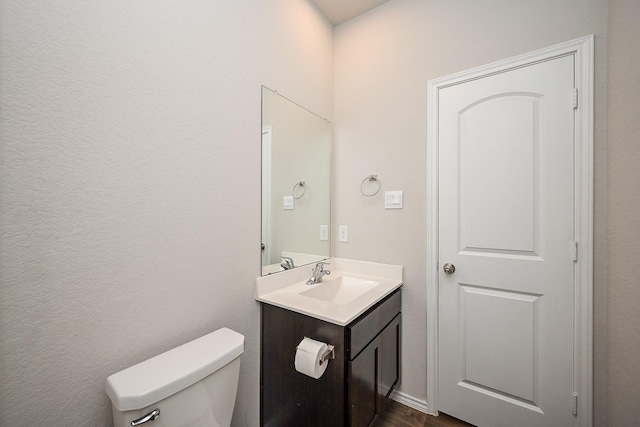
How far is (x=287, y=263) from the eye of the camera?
1.64 metres

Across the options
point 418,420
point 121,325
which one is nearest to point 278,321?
point 121,325

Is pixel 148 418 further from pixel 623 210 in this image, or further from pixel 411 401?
pixel 623 210

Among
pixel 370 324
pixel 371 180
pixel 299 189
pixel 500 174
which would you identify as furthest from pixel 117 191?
pixel 500 174

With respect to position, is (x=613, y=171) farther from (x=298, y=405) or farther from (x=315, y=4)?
(x=315, y=4)

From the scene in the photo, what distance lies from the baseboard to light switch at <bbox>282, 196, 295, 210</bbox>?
1.47m

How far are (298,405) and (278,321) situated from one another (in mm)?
406

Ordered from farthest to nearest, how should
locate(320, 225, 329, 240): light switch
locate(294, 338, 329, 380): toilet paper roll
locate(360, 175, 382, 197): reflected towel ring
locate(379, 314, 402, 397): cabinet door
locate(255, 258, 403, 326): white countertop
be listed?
1. locate(320, 225, 329, 240): light switch
2. locate(360, 175, 382, 197): reflected towel ring
3. locate(379, 314, 402, 397): cabinet door
4. locate(255, 258, 403, 326): white countertop
5. locate(294, 338, 329, 380): toilet paper roll

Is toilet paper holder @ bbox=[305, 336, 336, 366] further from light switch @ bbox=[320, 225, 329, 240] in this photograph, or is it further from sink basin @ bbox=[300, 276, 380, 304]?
light switch @ bbox=[320, 225, 329, 240]

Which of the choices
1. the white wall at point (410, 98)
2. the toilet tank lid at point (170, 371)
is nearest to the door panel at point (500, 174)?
the white wall at point (410, 98)

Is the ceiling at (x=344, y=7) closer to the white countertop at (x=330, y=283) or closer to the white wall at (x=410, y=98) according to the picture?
the white wall at (x=410, y=98)

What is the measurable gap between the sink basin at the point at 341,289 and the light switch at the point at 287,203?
542 mm

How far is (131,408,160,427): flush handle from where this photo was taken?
77 cm

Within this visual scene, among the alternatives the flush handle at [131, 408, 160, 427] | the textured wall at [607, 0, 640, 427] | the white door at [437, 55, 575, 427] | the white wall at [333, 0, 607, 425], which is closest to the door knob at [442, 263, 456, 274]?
the white door at [437, 55, 575, 427]

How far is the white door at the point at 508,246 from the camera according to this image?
1.29m
